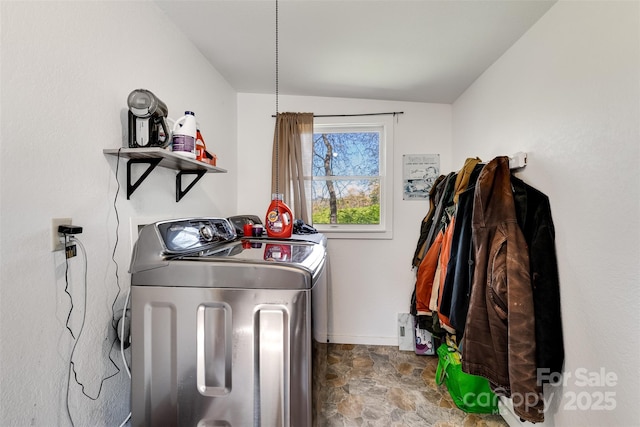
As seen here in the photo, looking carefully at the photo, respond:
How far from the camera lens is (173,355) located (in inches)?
35.9

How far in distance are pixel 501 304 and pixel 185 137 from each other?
1.65 metres

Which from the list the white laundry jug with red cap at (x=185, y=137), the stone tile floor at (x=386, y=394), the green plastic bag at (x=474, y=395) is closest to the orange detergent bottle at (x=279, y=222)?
the white laundry jug with red cap at (x=185, y=137)

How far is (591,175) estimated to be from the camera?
3.52ft

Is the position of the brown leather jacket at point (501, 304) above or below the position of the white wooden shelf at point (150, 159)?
below

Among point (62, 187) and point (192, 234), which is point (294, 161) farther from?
point (62, 187)

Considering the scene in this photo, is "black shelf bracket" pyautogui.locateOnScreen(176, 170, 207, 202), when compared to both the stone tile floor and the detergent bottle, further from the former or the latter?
the stone tile floor

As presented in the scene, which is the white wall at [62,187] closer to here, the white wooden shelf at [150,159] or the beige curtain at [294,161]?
the white wooden shelf at [150,159]

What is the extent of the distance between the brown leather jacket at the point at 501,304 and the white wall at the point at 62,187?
1.65 metres

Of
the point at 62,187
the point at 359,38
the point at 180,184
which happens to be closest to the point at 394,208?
the point at 359,38

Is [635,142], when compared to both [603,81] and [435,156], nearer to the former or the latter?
[603,81]

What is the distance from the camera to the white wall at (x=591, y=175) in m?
0.93

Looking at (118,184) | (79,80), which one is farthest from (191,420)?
(79,80)

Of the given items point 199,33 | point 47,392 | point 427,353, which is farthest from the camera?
point 427,353

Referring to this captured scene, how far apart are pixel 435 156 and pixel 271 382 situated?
226cm
